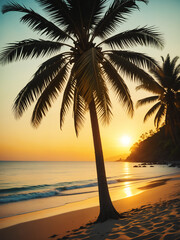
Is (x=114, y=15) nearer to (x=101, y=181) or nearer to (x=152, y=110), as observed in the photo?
(x=101, y=181)

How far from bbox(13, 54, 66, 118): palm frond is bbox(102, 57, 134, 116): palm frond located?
1594 mm

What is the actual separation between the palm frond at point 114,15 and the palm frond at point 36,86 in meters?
1.73

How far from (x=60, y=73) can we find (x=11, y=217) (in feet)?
22.0

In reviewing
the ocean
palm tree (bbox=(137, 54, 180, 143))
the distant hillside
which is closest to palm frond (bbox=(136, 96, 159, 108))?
palm tree (bbox=(137, 54, 180, 143))

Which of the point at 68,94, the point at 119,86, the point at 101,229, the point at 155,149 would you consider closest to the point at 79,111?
the point at 68,94

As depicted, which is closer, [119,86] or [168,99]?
[119,86]

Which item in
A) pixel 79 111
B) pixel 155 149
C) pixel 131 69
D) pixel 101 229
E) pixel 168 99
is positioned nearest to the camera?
pixel 101 229

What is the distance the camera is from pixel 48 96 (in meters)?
6.05

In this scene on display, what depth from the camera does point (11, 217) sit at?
7.79 m

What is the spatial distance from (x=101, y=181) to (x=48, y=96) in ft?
11.2

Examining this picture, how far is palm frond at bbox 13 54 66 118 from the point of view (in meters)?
5.70

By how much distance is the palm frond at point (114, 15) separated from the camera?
19.2 ft

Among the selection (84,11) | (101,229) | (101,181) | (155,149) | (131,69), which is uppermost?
(84,11)

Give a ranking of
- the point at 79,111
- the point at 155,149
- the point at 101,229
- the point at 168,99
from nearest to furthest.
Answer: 1. the point at 101,229
2. the point at 79,111
3. the point at 168,99
4. the point at 155,149
